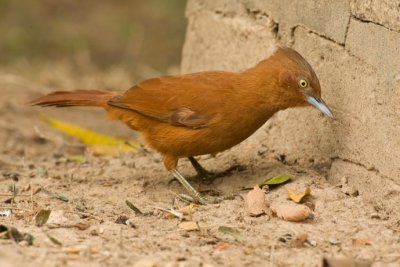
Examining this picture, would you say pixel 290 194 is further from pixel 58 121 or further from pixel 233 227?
pixel 58 121

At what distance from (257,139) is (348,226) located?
1.45 metres

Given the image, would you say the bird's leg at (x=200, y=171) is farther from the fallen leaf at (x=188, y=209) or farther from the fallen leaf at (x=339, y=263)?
the fallen leaf at (x=339, y=263)

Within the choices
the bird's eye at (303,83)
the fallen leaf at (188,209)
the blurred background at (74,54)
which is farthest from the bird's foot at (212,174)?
the blurred background at (74,54)

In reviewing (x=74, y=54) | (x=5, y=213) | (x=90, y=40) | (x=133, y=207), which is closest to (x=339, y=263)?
(x=133, y=207)

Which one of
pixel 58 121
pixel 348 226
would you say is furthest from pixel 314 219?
pixel 58 121

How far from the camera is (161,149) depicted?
552 cm

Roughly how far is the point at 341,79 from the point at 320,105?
0.65 feet

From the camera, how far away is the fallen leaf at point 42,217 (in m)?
4.61

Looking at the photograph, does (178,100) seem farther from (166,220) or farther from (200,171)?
(166,220)

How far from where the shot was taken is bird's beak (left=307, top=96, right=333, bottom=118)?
5.03 m

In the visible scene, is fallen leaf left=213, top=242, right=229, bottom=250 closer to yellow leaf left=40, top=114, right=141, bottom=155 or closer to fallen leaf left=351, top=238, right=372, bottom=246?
fallen leaf left=351, top=238, right=372, bottom=246

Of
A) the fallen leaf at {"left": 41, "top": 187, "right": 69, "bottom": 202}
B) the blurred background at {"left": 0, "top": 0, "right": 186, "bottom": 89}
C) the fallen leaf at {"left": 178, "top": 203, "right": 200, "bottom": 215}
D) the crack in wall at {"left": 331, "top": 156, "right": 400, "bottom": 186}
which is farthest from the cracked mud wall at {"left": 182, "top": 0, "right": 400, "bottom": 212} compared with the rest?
the blurred background at {"left": 0, "top": 0, "right": 186, "bottom": 89}

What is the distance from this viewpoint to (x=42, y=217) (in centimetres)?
464

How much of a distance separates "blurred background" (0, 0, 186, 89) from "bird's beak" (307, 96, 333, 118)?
3807 millimetres
